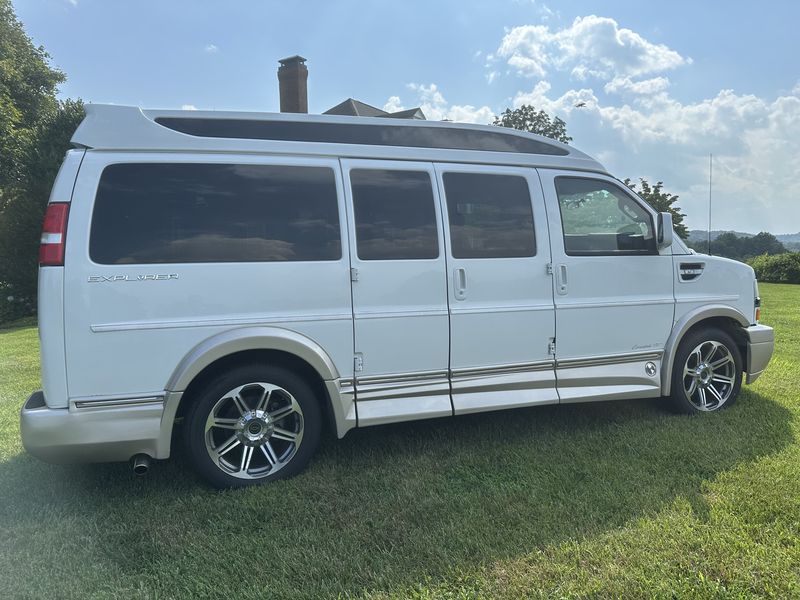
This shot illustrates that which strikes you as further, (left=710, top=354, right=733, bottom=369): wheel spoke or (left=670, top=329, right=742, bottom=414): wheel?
(left=710, top=354, right=733, bottom=369): wheel spoke

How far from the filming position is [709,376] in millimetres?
4828

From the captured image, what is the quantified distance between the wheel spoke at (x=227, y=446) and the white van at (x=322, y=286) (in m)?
0.03

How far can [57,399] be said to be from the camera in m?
3.16

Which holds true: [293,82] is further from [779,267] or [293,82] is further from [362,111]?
[779,267]

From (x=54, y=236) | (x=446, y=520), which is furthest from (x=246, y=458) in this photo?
(x=54, y=236)

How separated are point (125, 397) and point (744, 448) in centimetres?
418

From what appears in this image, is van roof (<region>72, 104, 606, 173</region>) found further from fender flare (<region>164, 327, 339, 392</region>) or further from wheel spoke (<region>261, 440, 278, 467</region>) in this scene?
wheel spoke (<region>261, 440, 278, 467</region>)

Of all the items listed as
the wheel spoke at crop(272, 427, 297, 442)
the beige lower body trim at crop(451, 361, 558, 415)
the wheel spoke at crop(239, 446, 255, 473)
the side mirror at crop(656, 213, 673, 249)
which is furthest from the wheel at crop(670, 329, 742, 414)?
the wheel spoke at crop(239, 446, 255, 473)

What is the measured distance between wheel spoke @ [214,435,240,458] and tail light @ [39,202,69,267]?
1423 millimetres

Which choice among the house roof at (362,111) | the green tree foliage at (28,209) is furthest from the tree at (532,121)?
the green tree foliage at (28,209)

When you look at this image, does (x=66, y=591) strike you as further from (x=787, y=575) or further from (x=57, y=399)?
(x=787, y=575)

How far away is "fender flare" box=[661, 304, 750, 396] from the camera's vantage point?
15.1 ft

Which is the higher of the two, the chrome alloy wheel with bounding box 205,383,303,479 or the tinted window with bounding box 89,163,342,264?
the tinted window with bounding box 89,163,342,264

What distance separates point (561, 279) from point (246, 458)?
262 cm
